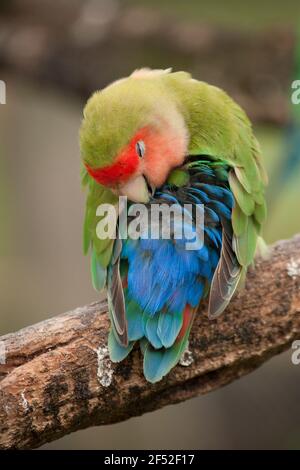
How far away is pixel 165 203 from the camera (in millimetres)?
2637

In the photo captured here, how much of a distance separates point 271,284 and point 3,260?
3.51 metres

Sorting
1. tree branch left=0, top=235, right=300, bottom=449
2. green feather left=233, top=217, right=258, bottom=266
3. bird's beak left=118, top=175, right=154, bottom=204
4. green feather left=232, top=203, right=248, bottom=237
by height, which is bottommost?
tree branch left=0, top=235, right=300, bottom=449

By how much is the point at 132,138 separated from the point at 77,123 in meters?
3.91

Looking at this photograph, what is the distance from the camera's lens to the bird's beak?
102 inches

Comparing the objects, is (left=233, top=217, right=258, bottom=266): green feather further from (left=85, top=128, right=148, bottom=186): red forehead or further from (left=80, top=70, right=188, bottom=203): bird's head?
(left=85, top=128, right=148, bottom=186): red forehead

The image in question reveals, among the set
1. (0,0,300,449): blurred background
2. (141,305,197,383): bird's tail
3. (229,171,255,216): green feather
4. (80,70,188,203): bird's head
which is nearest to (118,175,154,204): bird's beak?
(80,70,188,203): bird's head

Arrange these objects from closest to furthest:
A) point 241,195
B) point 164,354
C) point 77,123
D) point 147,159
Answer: point 164,354 < point 147,159 < point 241,195 < point 77,123

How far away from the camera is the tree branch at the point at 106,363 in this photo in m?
2.42

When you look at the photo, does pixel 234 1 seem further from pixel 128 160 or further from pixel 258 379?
pixel 128 160

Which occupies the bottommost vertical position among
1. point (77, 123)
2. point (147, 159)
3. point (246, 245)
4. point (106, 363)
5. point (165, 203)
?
point (106, 363)

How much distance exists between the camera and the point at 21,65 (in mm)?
5055

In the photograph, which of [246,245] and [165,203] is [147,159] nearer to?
[165,203]

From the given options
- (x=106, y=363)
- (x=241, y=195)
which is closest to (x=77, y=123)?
(x=241, y=195)

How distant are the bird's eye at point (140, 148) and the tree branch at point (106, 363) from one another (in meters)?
0.59
